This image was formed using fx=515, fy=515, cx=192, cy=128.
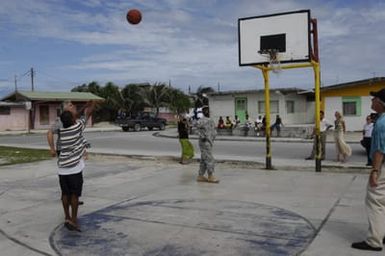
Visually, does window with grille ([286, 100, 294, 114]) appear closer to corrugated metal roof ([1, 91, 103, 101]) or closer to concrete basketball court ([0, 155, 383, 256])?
corrugated metal roof ([1, 91, 103, 101])

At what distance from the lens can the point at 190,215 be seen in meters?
7.78

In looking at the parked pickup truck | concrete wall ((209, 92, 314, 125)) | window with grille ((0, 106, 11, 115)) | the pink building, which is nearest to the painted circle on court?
concrete wall ((209, 92, 314, 125))

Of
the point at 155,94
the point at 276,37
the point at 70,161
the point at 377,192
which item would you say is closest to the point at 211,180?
the point at 276,37

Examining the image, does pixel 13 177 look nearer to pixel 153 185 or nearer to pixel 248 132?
pixel 153 185

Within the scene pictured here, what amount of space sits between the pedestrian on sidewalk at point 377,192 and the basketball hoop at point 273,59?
7.81 meters

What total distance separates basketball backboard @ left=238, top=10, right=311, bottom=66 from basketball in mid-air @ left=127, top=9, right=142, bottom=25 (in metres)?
4.31

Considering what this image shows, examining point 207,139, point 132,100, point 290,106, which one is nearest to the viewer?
point 207,139

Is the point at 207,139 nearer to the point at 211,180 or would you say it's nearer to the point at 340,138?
the point at 211,180

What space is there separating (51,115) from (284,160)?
126 feet

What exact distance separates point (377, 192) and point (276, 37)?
28.0 ft

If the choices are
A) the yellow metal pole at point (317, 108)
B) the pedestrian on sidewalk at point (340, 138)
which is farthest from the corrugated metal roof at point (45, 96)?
the yellow metal pole at point (317, 108)

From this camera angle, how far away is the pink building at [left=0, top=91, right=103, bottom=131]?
48.4m

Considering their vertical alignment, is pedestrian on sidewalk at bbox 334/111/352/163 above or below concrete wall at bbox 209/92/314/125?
below

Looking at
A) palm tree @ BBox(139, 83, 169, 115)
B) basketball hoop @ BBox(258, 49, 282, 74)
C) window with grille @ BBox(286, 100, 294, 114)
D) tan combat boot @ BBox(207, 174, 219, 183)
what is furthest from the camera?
palm tree @ BBox(139, 83, 169, 115)
